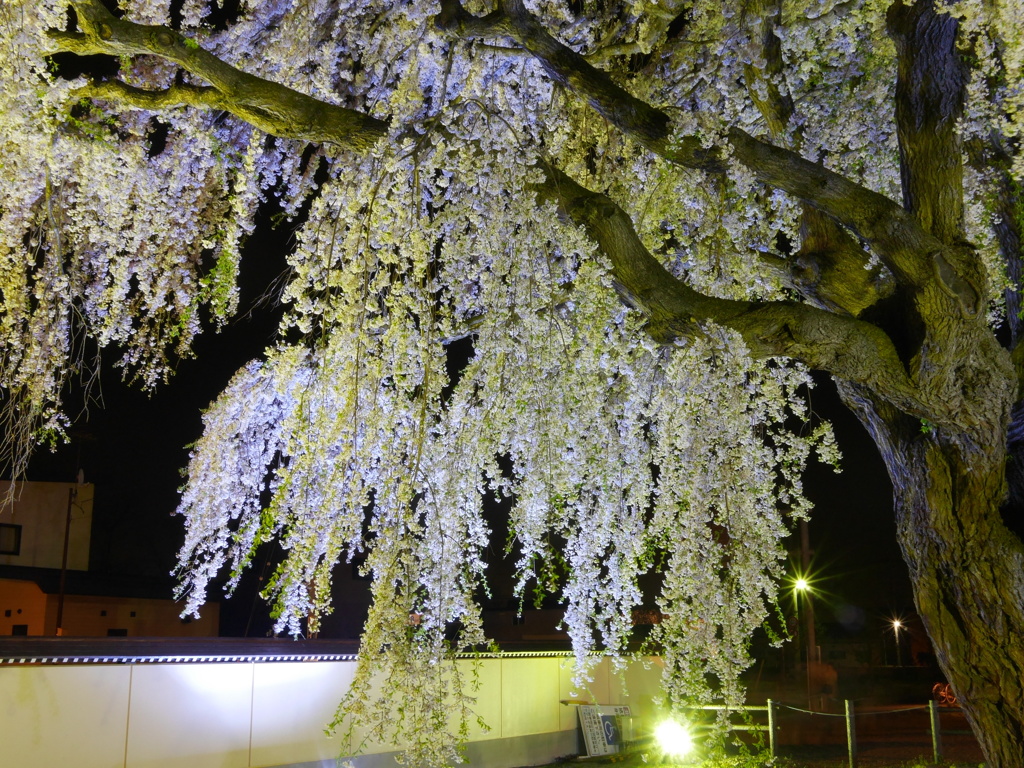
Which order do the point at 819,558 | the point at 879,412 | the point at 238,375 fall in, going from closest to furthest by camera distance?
1. the point at 879,412
2. the point at 238,375
3. the point at 819,558

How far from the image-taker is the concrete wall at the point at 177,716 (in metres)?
4.60

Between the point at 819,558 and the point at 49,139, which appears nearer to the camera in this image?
the point at 49,139

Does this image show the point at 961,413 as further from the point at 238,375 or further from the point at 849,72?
the point at 238,375

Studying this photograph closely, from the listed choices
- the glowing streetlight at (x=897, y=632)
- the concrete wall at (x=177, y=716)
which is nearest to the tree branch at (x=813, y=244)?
the concrete wall at (x=177, y=716)

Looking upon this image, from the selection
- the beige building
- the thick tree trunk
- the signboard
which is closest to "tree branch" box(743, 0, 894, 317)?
the thick tree trunk

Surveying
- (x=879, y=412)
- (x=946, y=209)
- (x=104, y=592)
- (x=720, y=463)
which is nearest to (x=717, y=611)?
(x=720, y=463)

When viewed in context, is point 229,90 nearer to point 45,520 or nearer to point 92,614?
point 45,520

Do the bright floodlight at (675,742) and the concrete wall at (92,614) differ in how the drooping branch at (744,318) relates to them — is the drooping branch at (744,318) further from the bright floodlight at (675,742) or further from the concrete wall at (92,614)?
the concrete wall at (92,614)

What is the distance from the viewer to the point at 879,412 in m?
4.40

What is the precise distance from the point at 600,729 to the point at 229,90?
25.4 ft

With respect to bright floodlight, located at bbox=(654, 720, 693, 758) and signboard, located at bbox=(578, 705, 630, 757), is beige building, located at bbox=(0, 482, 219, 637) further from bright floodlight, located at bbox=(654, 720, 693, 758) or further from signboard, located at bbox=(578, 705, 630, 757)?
bright floodlight, located at bbox=(654, 720, 693, 758)

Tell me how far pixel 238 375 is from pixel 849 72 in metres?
4.32

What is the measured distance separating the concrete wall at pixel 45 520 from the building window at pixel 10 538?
0.07 m

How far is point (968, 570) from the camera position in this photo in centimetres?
402
